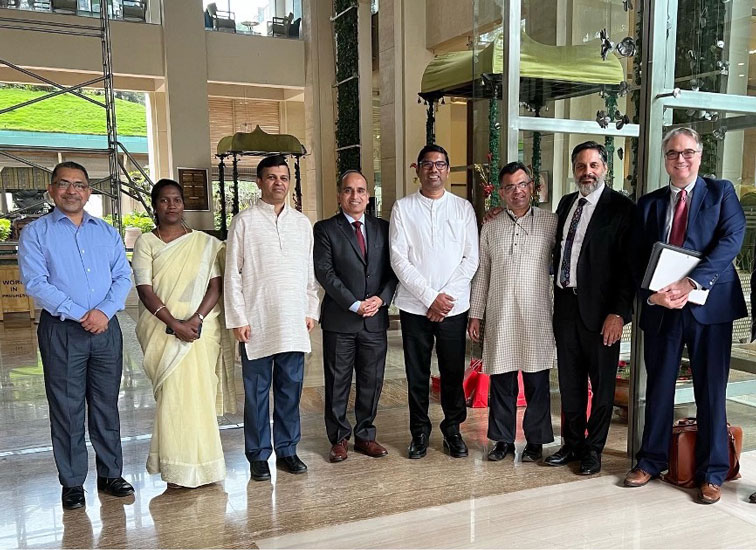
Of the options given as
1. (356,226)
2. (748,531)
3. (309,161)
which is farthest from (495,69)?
(309,161)

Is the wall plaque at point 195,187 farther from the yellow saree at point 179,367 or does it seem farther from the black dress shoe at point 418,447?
the black dress shoe at point 418,447

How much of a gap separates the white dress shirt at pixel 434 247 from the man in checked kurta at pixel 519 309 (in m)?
0.14

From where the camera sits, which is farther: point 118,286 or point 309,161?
point 309,161

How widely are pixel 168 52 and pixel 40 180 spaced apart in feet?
14.4

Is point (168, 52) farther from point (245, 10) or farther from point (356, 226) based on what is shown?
point (356, 226)

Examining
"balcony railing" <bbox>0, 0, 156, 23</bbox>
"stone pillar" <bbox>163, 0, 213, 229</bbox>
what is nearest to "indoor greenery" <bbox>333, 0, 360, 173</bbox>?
"stone pillar" <bbox>163, 0, 213, 229</bbox>

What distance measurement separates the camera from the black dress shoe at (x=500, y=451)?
3768mm

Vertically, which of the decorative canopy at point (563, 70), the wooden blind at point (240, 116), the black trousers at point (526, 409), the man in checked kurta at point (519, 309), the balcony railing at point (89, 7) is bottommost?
the black trousers at point (526, 409)

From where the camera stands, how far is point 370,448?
385cm

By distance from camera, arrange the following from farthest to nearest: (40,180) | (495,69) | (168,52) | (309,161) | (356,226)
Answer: (40,180) → (309,161) → (168,52) → (495,69) → (356,226)

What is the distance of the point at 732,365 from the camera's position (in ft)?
12.7

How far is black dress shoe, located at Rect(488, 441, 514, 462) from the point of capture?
148 inches

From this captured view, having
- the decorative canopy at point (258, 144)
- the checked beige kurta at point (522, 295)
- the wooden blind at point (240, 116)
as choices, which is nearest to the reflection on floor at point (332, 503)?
the checked beige kurta at point (522, 295)

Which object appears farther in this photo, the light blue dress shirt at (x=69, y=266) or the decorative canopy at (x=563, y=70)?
the decorative canopy at (x=563, y=70)
